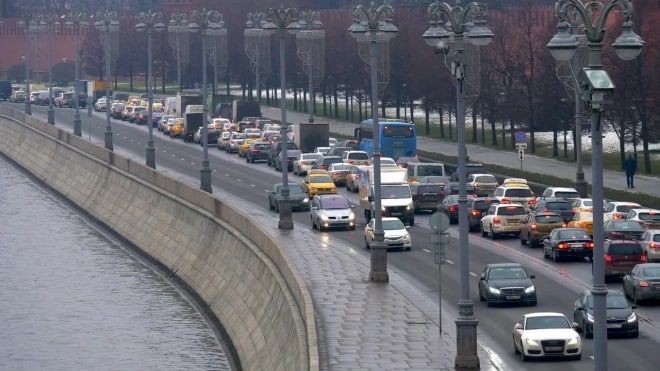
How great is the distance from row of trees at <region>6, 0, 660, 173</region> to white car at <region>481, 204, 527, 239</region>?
5806mm

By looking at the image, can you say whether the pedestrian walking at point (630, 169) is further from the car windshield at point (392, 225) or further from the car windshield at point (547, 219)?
the car windshield at point (392, 225)

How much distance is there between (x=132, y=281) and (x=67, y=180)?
30.9 metres

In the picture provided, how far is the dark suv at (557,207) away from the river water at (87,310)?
13.5 metres

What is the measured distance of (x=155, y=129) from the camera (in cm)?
11969

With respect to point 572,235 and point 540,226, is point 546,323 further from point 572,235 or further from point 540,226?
point 540,226

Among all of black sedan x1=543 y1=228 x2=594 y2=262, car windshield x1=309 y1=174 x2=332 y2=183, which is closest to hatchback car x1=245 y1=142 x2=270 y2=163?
car windshield x1=309 y1=174 x2=332 y2=183

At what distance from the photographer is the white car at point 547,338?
31484 millimetres

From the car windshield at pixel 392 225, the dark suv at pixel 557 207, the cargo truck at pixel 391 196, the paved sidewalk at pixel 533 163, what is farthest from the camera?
the paved sidewalk at pixel 533 163

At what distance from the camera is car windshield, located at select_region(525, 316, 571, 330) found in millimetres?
31938

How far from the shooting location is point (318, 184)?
224 feet

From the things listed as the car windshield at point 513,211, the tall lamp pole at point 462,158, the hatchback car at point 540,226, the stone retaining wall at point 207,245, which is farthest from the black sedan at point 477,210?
the tall lamp pole at point 462,158

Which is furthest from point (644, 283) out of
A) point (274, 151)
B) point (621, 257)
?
point (274, 151)

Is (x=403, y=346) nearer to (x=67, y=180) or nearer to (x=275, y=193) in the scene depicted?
(x=275, y=193)

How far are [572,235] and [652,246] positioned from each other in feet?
10.5
